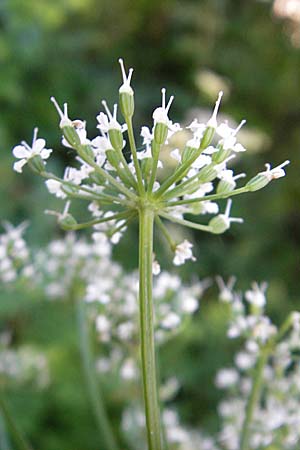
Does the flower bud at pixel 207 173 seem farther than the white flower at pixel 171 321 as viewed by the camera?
No

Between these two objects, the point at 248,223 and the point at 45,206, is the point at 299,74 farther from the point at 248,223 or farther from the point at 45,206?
the point at 45,206

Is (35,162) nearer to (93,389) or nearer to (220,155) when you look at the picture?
(220,155)

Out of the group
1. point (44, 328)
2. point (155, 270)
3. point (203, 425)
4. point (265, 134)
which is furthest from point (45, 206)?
point (155, 270)

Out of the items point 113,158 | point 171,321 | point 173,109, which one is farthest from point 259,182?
point 173,109

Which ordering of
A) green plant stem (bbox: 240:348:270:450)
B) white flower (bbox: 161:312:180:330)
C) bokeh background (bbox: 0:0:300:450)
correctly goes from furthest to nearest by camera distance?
bokeh background (bbox: 0:0:300:450)
white flower (bbox: 161:312:180:330)
green plant stem (bbox: 240:348:270:450)

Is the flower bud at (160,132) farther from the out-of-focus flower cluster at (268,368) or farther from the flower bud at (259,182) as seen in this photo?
the out-of-focus flower cluster at (268,368)

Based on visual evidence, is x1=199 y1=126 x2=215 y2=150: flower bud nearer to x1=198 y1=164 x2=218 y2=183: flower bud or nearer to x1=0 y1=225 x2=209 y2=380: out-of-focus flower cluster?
x1=198 y1=164 x2=218 y2=183: flower bud

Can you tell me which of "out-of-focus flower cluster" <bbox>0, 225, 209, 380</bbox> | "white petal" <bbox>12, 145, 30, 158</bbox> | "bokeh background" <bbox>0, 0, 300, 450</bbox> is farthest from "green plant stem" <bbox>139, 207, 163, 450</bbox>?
"bokeh background" <bbox>0, 0, 300, 450</bbox>

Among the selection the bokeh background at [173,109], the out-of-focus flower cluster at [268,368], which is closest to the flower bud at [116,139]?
the out-of-focus flower cluster at [268,368]

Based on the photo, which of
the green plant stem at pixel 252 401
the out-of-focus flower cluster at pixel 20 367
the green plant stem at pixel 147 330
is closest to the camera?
the green plant stem at pixel 147 330
